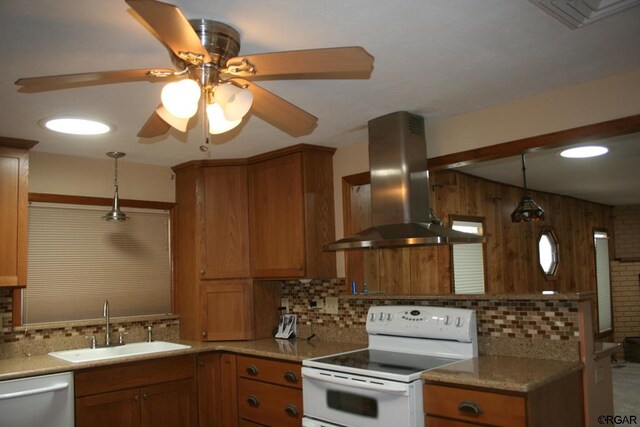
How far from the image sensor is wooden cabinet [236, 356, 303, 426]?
10.2 ft

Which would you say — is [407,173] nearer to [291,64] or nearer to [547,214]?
[291,64]

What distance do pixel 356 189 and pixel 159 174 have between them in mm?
1567

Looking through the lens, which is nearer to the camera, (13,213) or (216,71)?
(216,71)

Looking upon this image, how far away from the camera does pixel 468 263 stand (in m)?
4.86

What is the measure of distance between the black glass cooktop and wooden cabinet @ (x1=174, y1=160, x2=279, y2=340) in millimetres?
1046

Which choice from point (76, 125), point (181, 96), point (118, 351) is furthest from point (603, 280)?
point (181, 96)

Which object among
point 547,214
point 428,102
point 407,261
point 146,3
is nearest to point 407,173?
point 428,102

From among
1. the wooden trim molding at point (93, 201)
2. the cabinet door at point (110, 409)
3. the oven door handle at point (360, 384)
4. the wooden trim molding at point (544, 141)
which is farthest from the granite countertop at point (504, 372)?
the wooden trim molding at point (93, 201)

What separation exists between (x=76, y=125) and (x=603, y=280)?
719 centimetres

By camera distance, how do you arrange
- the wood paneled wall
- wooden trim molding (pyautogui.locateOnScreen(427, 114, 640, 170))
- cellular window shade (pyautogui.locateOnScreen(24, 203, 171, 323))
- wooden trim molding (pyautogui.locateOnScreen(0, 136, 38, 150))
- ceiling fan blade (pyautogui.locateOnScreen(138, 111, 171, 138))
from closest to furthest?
ceiling fan blade (pyautogui.locateOnScreen(138, 111, 171, 138)), wooden trim molding (pyautogui.locateOnScreen(427, 114, 640, 170)), wooden trim molding (pyautogui.locateOnScreen(0, 136, 38, 150)), cellular window shade (pyautogui.locateOnScreen(24, 203, 171, 323)), the wood paneled wall

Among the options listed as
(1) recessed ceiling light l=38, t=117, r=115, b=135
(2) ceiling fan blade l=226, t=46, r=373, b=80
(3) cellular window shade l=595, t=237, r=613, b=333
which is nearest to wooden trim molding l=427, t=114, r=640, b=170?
(2) ceiling fan blade l=226, t=46, r=373, b=80

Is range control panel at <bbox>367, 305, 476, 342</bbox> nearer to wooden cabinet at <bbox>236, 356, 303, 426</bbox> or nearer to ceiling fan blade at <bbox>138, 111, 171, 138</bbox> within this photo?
wooden cabinet at <bbox>236, 356, 303, 426</bbox>

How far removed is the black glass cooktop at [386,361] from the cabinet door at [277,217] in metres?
0.75

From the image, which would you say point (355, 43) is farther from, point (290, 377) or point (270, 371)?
point (270, 371)
